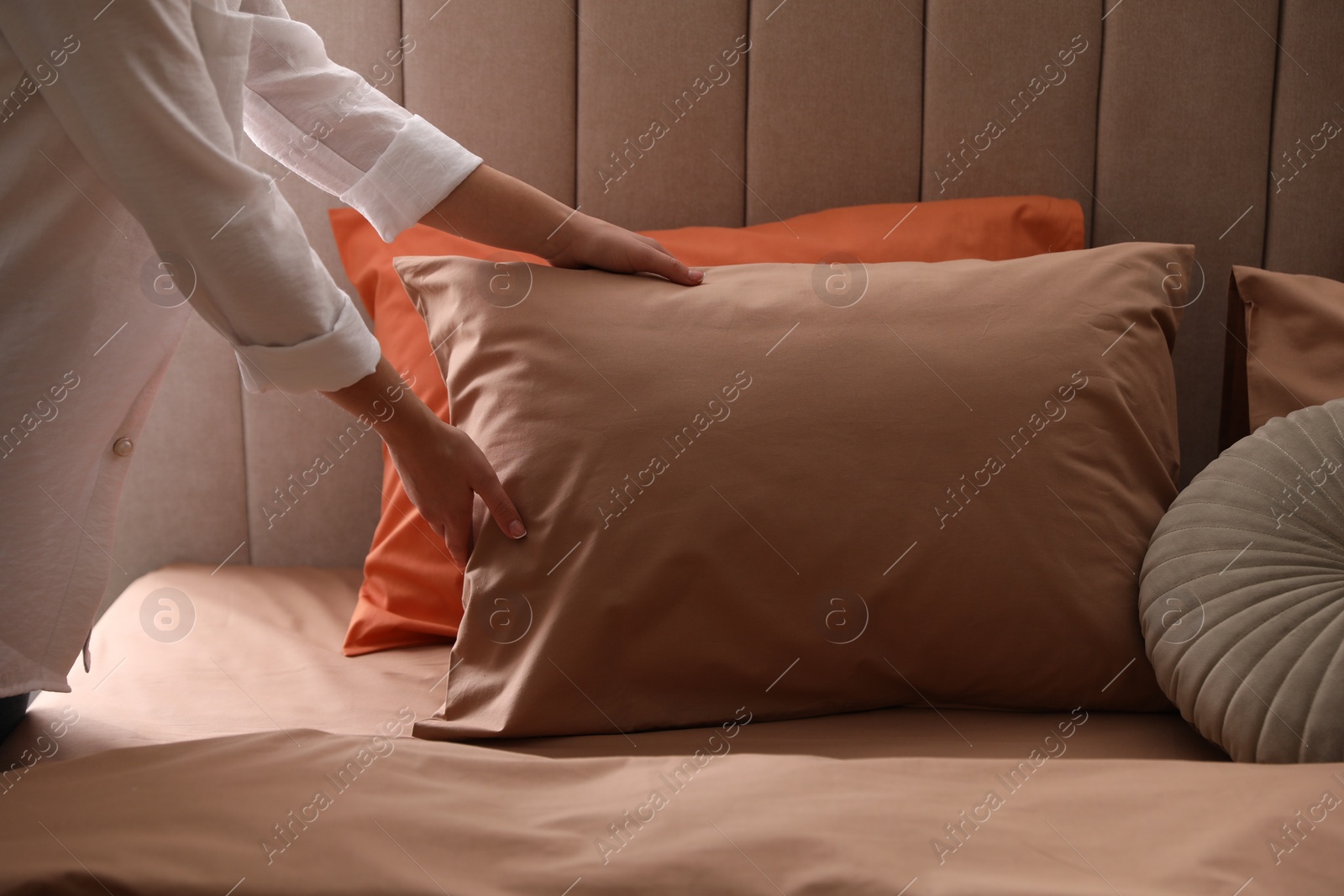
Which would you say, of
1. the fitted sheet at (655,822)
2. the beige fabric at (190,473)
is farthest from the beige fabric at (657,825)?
the beige fabric at (190,473)

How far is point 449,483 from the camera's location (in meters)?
0.80

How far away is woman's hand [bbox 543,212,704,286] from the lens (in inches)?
35.7

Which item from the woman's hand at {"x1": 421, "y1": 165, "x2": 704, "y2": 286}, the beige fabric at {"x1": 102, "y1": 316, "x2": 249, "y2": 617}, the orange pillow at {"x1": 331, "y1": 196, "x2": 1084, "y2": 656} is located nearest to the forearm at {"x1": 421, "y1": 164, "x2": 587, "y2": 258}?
the woman's hand at {"x1": 421, "y1": 165, "x2": 704, "y2": 286}

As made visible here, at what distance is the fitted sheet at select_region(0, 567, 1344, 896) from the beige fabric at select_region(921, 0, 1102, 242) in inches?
29.7

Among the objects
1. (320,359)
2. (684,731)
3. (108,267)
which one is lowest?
(684,731)

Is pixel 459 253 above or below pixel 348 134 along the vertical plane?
below

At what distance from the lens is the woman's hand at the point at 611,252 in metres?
0.91

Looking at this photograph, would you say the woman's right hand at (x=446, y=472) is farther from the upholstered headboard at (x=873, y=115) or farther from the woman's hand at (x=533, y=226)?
the upholstered headboard at (x=873, y=115)

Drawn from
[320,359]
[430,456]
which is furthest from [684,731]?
[320,359]

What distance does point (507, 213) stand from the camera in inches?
37.2

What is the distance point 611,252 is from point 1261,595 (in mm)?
640

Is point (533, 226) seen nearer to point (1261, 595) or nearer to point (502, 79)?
point (502, 79)

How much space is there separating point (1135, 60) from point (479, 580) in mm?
1027

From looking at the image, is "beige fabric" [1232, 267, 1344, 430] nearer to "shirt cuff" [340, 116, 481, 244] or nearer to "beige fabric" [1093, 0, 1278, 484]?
"beige fabric" [1093, 0, 1278, 484]
